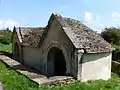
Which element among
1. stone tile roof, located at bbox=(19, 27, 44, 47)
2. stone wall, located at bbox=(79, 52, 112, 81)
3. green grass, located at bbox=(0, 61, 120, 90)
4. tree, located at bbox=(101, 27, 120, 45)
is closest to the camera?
green grass, located at bbox=(0, 61, 120, 90)

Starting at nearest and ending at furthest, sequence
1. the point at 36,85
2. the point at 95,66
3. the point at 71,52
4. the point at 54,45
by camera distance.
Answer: the point at 36,85 < the point at 71,52 < the point at 95,66 < the point at 54,45

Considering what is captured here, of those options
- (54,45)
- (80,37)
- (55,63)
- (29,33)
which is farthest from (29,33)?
(80,37)

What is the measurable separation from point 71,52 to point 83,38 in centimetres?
214

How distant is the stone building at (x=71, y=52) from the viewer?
559 inches

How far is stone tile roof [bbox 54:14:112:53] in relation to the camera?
47.5 ft

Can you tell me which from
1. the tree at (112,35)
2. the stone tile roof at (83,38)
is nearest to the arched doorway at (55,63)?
the stone tile roof at (83,38)

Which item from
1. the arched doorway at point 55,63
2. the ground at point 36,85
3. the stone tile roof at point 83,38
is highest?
the stone tile roof at point 83,38

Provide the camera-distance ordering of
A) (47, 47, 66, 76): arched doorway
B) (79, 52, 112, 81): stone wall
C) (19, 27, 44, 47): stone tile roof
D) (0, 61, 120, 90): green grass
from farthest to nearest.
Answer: (19, 27, 44, 47): stone tile roof → (47, 47, 66, 76): arched doorway → (79, 52, 112, 81): stone wall → (0, 61, 120, 90): green grass

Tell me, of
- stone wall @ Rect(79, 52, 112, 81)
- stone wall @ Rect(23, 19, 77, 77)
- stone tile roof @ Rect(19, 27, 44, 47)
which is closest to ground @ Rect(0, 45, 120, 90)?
stone wall @ Rect(79, 52, 112, 81)

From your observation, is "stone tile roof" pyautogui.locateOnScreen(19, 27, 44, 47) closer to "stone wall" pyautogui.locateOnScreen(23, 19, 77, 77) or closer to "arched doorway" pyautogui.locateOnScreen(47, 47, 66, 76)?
"stone wall" pyautogui.locateOnScreen(23, 19, 77, 77)

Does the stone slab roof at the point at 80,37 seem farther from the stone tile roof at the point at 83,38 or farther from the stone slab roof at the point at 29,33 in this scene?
the stone slab roof at the point at 29,33

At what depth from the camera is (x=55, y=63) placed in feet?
61.2

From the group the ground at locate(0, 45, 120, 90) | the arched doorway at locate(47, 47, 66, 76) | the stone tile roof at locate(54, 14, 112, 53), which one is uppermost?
the stone tile roof at locate(54, 14, 112, 53)

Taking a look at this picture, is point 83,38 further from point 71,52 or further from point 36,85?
point 36,85
